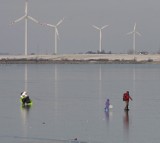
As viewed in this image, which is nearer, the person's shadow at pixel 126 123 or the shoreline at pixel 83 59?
the person's shadow at pixel 126 123

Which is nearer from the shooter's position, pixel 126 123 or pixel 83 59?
pixel 126 123

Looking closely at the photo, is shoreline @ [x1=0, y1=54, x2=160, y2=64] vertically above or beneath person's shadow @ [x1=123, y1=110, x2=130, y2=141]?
above

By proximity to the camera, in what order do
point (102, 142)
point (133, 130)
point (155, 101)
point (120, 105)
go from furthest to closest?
point (155, 101), point (120, 105), point (133, 130), point (102, 142)

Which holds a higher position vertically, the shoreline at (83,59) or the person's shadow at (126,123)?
the shoreline at (83,59)

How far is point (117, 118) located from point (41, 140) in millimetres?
6882

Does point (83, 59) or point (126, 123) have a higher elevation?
point (83, 59)

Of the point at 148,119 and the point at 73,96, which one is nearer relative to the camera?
the point at 148,119

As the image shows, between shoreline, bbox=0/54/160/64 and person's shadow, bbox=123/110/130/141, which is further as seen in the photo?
shoreline, bbox=0/54/160/64

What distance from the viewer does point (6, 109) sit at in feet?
104

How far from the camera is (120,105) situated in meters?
33.8

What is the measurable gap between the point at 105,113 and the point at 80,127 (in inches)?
204

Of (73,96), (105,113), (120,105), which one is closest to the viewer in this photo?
(105,113)

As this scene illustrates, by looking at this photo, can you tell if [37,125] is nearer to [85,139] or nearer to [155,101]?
[85,139]

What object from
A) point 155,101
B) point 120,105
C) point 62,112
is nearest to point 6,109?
point 62,112
